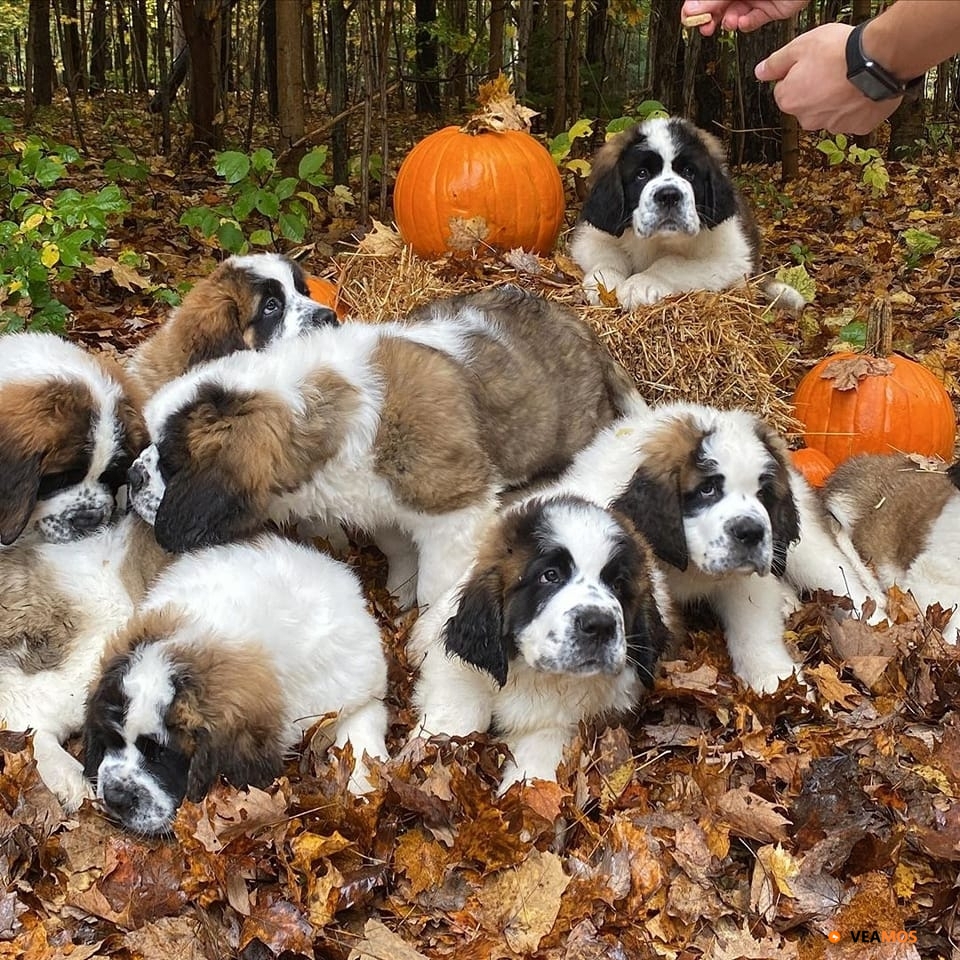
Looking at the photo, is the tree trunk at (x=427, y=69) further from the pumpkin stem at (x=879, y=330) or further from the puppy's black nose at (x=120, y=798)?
the puppy's black nose at (x=120, y=798)

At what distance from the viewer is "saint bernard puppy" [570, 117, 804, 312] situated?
469cm

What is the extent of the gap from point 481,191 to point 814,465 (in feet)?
6.88

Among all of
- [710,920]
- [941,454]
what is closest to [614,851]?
[710,920]

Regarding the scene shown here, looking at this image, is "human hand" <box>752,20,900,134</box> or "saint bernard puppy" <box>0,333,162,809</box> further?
"saint bernard puppy" <box>0,333,162,809</box>

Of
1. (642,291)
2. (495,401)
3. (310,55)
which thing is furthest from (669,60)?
(310,55)

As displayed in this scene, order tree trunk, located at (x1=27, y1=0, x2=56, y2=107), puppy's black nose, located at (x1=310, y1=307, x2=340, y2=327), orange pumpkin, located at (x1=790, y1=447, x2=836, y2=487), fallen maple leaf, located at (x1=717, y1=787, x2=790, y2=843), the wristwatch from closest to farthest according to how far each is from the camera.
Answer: the wristwatch, fallen maple leaf, located at (x1=717, y1=787, x2=790, y2=843), puppy's black nose, located at (x1=310, y1=307, x2=340, y2=327), orange pumpkin, located at (x1=790, y1=447, x2=836, y2=487), tree trunk, located at (x1=27, y1=0, x2=56, y2=107)

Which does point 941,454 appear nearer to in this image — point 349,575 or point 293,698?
point 349,575

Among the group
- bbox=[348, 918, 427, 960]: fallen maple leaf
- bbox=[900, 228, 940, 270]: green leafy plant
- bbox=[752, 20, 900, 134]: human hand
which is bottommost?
bbox=[900, 228, 940, 270]: green leafy plant

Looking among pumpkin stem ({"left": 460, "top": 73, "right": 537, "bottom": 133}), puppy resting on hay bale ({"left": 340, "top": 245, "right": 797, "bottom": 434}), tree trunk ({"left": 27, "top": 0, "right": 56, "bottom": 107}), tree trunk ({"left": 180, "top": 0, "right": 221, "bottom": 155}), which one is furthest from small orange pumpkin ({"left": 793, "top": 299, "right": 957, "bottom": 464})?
tree trunk ({"left": 27, "top": 0, "right": 56, "bottom": 107})

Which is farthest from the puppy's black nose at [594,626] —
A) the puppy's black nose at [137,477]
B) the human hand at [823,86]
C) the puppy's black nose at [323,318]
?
the puppy's black nose at [323,318]

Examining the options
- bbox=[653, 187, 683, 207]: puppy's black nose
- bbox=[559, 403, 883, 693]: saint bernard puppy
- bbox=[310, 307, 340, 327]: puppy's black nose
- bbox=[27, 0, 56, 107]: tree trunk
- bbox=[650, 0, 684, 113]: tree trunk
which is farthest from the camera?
bbox=[27, 0, 56, 107]: tree trunk

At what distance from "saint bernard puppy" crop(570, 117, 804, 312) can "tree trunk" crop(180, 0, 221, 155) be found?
544 centimetres

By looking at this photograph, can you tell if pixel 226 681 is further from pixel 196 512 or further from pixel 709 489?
pixel 709 489

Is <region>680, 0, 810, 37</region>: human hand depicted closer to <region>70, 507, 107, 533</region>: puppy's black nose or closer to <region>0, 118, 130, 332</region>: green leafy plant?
<region>70, 507, 107, 533</region>: puppy's black nose
